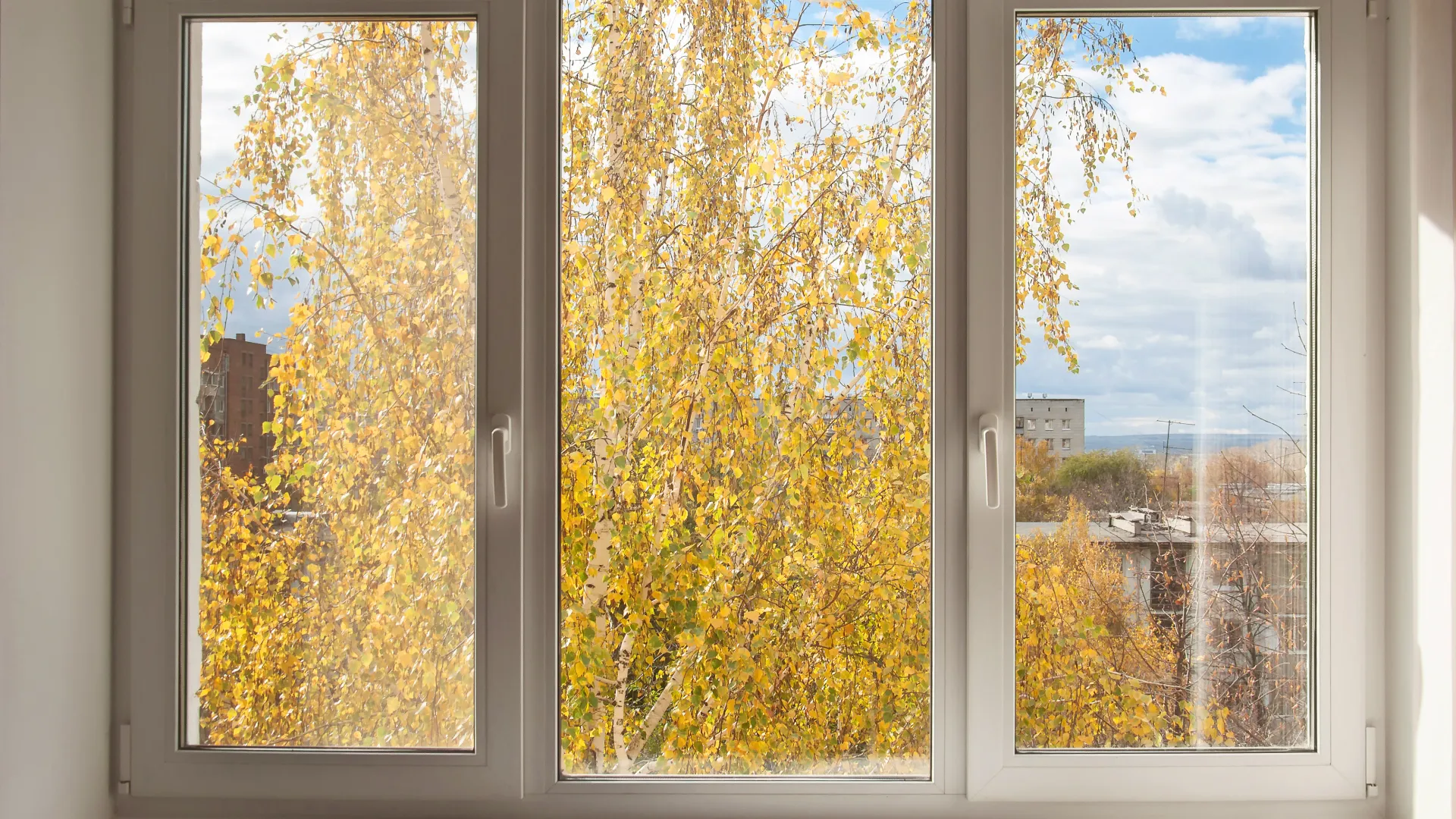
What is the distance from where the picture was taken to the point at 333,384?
55.1 inches

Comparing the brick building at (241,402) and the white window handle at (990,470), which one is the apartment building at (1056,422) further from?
the brick building at (241,402)

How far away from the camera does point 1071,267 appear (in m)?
1.40

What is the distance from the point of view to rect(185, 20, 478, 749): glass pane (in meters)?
1.39

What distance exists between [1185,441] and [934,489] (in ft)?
1.45

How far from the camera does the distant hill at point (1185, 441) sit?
54.9 inches
